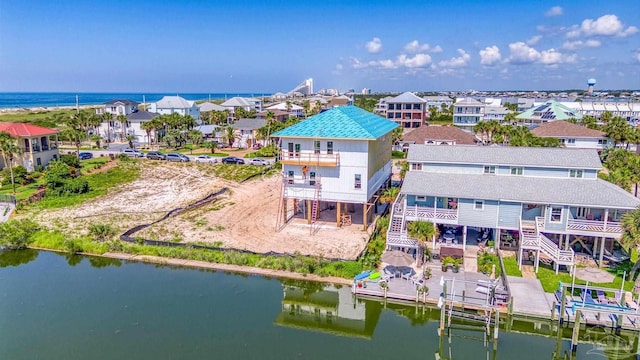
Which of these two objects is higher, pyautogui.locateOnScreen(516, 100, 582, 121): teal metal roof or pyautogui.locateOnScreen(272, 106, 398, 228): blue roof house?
pyautogui.locateOnScreen(516, 100, 582, 121): teal metal roof

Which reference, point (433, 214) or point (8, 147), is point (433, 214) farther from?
point (8, 147)

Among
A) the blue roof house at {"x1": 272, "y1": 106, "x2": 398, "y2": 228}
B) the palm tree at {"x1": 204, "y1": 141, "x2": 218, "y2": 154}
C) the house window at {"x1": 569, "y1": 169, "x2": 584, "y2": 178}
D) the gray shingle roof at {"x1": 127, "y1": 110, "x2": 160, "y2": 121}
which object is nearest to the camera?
the house window at {"x1": 569, "y1": 169, "x2": 584, "y2": 178}

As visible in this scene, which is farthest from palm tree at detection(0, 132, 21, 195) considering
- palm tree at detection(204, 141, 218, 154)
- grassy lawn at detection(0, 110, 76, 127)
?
grassy lawn at detection(0, 110, 76, 127)

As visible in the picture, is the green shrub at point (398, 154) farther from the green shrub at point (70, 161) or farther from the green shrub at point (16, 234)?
the green shrub at point (16, 234)

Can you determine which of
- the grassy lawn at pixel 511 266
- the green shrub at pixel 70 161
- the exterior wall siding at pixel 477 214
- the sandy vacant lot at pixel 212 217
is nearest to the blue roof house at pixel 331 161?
the sandy vacant lot at pixel 212 217

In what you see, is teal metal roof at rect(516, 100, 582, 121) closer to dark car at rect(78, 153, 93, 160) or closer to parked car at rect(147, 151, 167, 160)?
parked car at rect(147, 151, 167, 160)

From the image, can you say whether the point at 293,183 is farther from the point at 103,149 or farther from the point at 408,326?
the point at 103,149

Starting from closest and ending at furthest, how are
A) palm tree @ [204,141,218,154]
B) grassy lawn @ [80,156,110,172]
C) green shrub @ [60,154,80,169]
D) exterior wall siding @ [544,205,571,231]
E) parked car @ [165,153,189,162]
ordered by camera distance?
1. exterior wall siding @ [544,205,571,231]
2. green shrub @ [60,154,80,169]
3. grassy lawn @ [80,156,110,172]
4. parked car @ [165,153,189,162]
5. palm tree @ [204,141,218,154]
